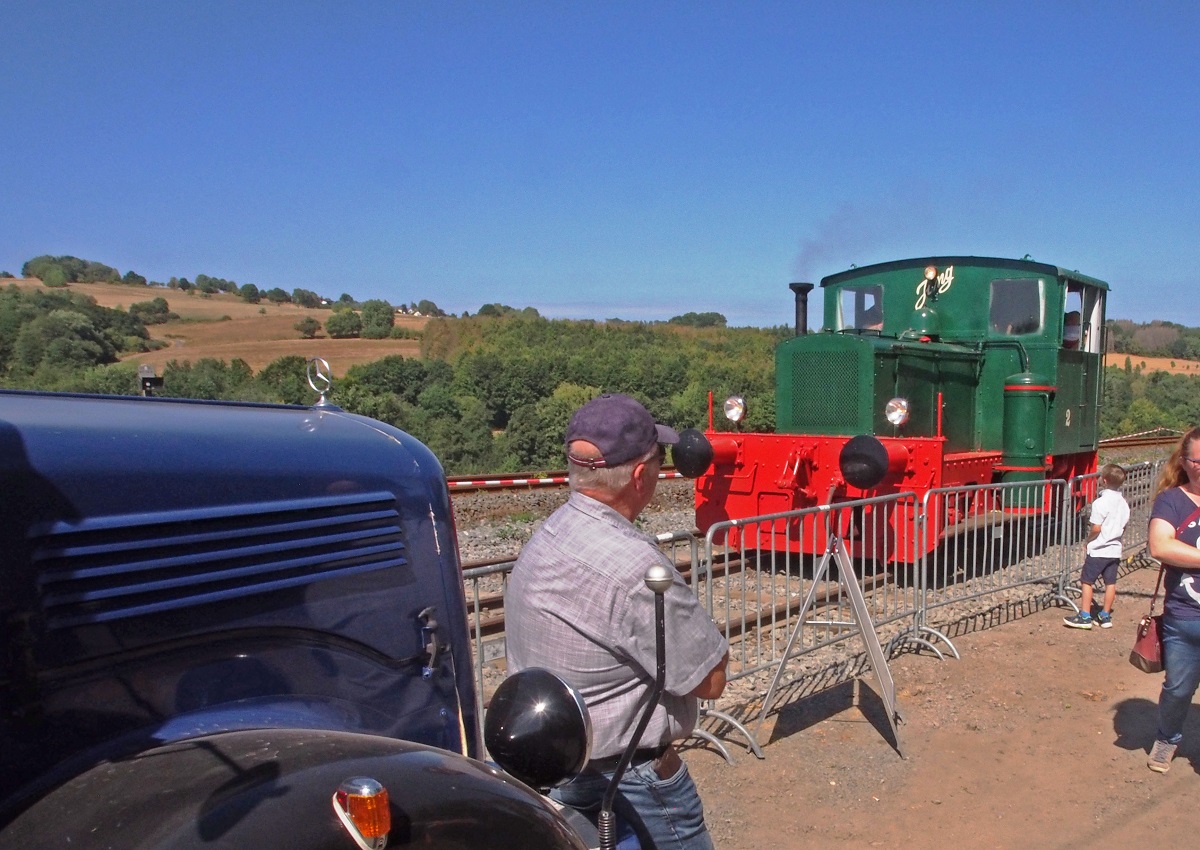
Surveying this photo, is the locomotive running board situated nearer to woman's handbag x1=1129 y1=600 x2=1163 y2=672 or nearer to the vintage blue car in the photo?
woman's handbag x1=1129 y1=600 x2=1163 y2=672

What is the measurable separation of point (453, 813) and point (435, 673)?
0.80 m

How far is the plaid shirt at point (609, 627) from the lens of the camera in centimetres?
221

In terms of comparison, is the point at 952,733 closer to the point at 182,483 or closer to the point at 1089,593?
the point at 1089,593

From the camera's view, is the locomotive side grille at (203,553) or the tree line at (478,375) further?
the tree line at (478,375)

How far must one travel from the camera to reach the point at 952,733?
213 inches

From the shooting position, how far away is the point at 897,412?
8867 mm

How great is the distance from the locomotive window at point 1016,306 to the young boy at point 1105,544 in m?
3.05

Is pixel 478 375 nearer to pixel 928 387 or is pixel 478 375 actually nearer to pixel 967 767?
pixel 928 387

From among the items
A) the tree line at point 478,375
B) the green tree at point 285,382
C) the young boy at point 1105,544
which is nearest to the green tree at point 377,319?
the tree line at point 478,375

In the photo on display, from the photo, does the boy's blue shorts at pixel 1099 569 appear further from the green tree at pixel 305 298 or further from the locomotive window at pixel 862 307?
the green tree at pixel 305 298

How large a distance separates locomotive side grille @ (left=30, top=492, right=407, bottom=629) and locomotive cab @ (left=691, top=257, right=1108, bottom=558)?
6874mm

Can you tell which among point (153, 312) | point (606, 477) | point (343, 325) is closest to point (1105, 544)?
point (606, 477)

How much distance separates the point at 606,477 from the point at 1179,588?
3661 millimetres

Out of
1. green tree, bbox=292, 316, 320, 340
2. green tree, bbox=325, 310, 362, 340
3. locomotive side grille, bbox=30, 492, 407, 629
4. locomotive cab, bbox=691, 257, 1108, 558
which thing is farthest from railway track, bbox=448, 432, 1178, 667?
green tree, bbox=325, 310, 362, 340
